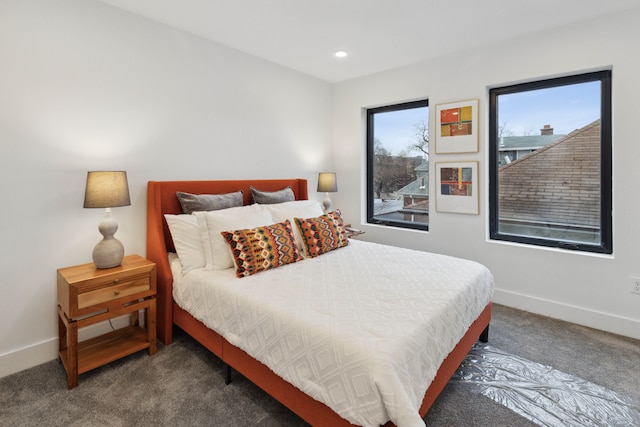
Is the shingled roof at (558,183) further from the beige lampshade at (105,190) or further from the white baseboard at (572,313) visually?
the beige lampshade at (105,190)

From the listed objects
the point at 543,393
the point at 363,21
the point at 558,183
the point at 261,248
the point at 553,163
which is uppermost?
the point at 363,21

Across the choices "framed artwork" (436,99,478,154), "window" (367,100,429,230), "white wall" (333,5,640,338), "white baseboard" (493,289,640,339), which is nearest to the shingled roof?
"white wall" (333,5,640,338)

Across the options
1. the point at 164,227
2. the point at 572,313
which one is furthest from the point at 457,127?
the point at 164,227

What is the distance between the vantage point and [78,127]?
88.7 inches

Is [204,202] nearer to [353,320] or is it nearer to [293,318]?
[293,318]

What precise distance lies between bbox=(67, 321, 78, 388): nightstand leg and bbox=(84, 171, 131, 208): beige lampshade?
2.47 ft

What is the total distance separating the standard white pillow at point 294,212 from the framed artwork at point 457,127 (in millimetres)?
1562

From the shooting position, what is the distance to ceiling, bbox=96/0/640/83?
2.36 meters

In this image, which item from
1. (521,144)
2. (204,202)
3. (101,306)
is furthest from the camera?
(521,144)

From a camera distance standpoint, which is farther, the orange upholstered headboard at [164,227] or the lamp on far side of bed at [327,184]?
the lamp on far side of bed at [327,184]

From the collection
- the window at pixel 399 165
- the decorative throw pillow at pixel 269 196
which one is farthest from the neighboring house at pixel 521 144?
the decorative throw pillow at pixel 269 196

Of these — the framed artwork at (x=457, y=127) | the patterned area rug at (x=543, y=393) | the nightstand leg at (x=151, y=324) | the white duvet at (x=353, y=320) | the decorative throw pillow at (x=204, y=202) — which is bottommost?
the patterned area rug at (x=543, y=393)

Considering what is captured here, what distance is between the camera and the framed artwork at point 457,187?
10.6ft

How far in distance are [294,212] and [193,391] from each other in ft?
5.18
